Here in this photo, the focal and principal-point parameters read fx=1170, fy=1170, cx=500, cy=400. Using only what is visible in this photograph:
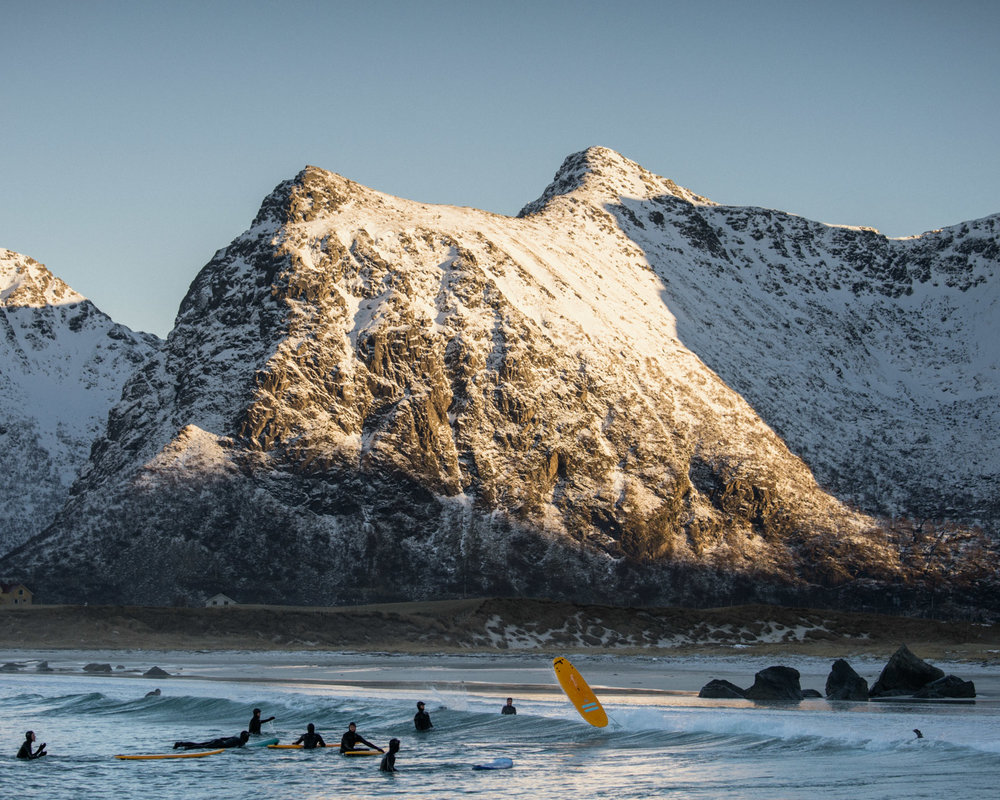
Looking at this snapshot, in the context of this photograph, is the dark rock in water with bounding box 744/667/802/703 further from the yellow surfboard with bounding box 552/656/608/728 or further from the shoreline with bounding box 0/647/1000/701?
the yellow surfboard with bounding box 552/656/608/728

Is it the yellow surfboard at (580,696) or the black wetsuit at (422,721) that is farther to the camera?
the yellow surfboard at (580,696)

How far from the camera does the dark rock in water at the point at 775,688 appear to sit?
195 ft

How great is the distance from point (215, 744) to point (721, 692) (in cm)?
2731

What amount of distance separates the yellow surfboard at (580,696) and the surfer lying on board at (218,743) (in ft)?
44.1

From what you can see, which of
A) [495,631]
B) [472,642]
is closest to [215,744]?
[472,642]

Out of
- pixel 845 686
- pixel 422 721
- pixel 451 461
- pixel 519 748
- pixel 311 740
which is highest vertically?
pixel 451 461

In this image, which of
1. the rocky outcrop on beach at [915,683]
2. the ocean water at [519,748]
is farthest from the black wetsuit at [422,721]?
the rocky outcrop on beach at [915,683]

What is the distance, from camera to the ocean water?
35.7 metres

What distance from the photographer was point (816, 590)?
155 m

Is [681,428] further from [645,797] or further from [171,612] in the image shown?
[645,797]

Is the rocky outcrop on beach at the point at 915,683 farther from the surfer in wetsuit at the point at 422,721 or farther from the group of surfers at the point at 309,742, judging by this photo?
the group of surfers at the point at 309,742

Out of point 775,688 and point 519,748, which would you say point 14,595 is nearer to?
point 775,688

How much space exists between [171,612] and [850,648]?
6644cm

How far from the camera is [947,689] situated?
2349 inches
